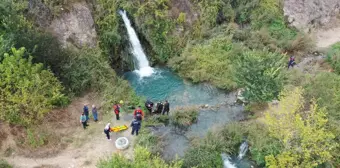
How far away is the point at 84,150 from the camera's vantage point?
1906 cm

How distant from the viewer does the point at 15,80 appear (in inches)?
778

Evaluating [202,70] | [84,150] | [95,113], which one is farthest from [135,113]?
[202,70]

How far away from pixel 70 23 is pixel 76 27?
455mm

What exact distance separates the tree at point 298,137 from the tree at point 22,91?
1165 cm

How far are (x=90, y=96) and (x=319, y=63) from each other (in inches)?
644

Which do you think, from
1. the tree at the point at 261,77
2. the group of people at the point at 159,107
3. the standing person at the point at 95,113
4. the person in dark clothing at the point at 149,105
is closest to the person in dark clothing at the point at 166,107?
the group of people at the point at 159,107

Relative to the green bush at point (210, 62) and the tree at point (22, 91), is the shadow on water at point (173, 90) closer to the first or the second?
the green bush at point (210, 62)

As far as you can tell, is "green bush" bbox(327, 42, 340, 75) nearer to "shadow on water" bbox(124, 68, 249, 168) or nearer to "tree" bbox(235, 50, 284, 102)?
"tree" bbox(235, 50, 284, 102)

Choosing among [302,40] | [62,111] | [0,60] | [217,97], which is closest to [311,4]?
[302,40]

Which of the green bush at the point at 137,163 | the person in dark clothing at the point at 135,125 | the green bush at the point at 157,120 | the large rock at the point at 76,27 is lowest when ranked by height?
the green bush at the point at 137,163

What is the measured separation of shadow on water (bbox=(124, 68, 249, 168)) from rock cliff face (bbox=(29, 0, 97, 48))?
3805mm

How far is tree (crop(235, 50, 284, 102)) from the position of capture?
2088 cm

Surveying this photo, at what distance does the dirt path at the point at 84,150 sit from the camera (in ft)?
59.8

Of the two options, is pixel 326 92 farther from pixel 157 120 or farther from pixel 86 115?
pixel 86 115
